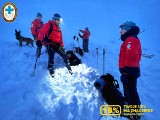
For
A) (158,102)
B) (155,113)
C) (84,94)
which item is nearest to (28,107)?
(84,94)

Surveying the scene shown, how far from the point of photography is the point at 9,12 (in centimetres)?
827

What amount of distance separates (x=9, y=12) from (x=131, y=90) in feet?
18.2

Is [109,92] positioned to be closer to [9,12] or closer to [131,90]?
[131,90]

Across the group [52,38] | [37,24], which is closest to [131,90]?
[52,38]

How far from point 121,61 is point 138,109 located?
1.36 metres

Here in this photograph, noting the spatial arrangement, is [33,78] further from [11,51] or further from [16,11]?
[11,51]

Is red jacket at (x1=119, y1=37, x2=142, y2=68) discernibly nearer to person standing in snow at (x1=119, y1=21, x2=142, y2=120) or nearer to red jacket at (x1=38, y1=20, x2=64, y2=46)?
person standing in snow at (x1=119, y1=21, x2=142, y2=120)

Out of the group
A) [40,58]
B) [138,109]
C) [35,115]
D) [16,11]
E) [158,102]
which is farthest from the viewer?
[158,102]

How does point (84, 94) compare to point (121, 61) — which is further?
point (84, 94)

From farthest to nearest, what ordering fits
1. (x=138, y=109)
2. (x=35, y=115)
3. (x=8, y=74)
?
(x=8, y=74), (x=138, y=109), (x=35, y=115)

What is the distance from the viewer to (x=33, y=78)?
6.74 metres

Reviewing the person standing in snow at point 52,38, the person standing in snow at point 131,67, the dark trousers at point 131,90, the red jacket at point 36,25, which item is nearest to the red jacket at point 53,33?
the person standing in snow at point 52,38

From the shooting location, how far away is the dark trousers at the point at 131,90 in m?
5.63

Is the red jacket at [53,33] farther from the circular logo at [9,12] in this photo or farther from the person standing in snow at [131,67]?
the person standing in snow at [131,67]
